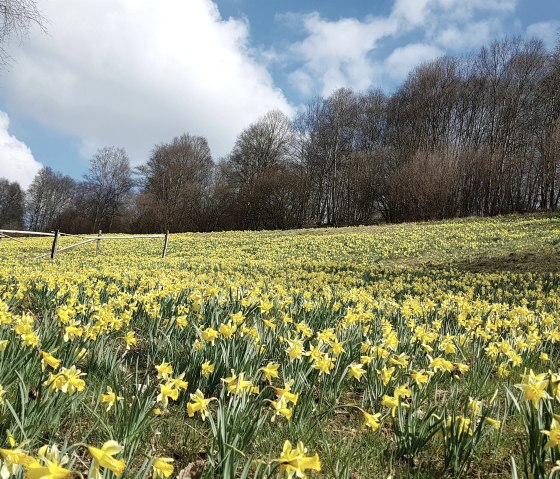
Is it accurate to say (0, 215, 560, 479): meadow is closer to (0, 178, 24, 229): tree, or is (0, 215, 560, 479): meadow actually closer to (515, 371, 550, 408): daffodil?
(515, 371, 550, 408): daffodil

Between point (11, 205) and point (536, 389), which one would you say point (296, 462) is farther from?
point (11, 205)

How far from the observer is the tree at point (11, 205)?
2280 inches

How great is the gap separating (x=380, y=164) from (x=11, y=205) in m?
53.3

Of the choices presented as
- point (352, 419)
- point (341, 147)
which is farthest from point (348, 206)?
point (352, 419)

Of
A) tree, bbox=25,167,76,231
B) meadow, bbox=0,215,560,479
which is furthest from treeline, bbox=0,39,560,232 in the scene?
meadow, bbox=0,215,560,479

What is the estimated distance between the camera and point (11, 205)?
5947 centimetres

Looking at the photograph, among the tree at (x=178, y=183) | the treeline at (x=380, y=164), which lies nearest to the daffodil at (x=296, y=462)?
the treeline at (x=380, y=164)

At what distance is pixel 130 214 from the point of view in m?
47.8

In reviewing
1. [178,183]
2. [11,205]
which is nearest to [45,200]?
[11,205]

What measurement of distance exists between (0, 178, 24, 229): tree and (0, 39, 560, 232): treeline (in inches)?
369

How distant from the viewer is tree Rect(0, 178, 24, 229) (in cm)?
5791

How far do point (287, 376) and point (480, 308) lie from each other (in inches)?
134

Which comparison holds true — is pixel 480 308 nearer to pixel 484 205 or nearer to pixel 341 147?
pixel 484 205

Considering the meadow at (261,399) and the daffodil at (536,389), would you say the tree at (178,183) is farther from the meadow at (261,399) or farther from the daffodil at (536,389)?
the daffodil at (536,389)
